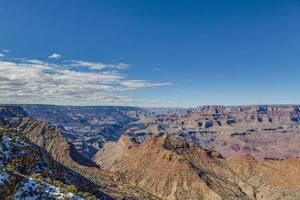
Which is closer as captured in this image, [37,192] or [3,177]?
[37,192]

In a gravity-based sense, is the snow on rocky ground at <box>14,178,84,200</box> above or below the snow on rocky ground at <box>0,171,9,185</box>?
below

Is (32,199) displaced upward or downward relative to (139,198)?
upward

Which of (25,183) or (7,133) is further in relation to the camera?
(7,133)

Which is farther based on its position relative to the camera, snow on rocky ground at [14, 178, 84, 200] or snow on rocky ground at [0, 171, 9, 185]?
snow on rocky ground at [0, 171, 9, 185]

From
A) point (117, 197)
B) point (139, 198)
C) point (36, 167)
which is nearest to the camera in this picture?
point (36, 167)

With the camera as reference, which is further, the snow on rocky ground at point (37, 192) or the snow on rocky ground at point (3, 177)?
the snow on rocky ground at point (3, 177)

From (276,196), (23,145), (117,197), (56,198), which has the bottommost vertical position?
(276,196)

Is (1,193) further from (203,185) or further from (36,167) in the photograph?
(203,185)

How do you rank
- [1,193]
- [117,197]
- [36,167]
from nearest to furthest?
[1,193], [36,167], [117,197]

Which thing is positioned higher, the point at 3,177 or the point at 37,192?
the point at 3,177

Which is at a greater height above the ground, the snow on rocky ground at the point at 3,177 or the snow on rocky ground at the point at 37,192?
the snow on rocky ground at the point at 3,177

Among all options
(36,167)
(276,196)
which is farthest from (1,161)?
(276,196)
